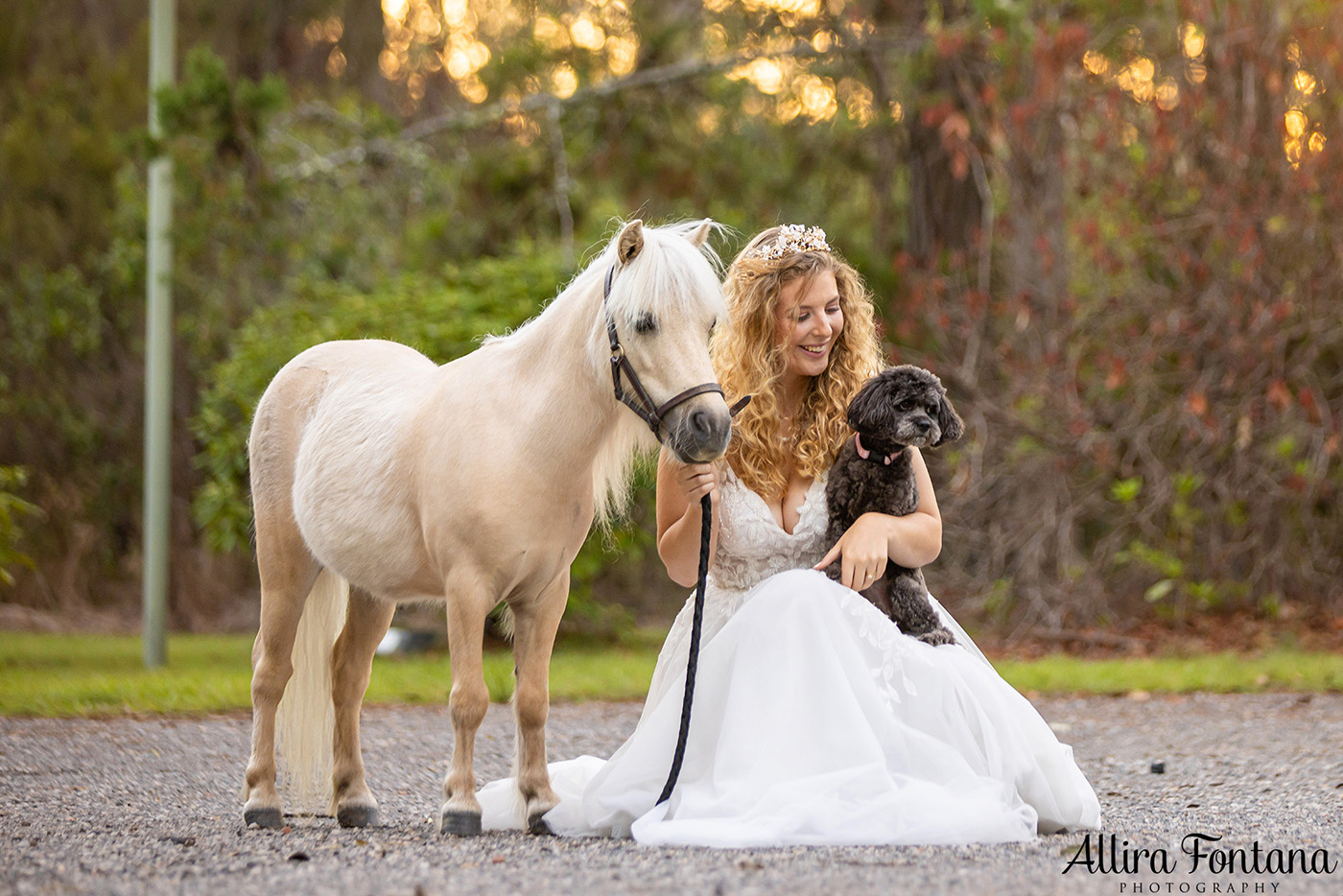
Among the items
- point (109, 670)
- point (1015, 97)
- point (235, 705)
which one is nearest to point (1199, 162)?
point (1015, 97)

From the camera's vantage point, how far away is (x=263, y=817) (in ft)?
12.9

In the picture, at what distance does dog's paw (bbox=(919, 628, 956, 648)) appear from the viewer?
148 inches

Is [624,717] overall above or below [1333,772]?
below

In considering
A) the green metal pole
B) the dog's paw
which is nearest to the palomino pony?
the dog's paw

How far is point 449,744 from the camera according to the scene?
19.0 ft

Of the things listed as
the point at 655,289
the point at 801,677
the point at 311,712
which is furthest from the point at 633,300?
the point at 311,712

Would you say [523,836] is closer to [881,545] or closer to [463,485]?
[463,485]

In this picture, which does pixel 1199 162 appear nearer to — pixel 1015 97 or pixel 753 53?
pixel 1015 97

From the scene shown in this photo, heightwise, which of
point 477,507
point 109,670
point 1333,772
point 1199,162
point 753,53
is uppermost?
point 753,53

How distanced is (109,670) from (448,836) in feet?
20.2

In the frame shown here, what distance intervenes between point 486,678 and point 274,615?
3680 millimetres

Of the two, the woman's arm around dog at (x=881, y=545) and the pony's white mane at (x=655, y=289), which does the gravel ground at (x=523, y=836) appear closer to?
the woman's arm around dog at (x=881, y=545)

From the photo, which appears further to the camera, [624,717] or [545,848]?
[624,717]

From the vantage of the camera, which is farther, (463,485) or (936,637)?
(936,637)
